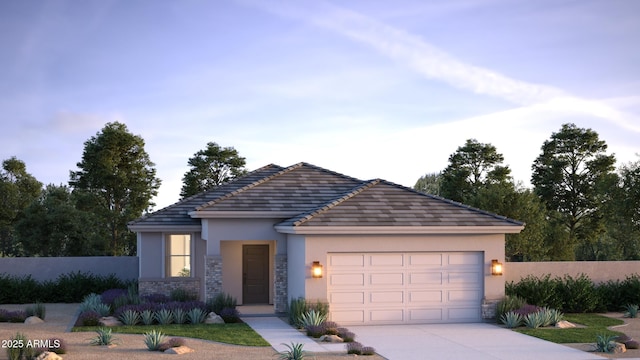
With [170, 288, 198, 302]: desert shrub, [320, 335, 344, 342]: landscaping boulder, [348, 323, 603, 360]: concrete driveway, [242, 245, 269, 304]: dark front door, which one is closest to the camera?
[348, 323, 603, 360]: concrete driveway

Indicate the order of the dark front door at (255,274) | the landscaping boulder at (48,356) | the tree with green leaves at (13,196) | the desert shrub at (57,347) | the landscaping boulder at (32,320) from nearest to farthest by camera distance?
the landscaping boulder at (48,356)
the desert shrub at (57,347)
the landscaping boulder at (32,320)
the dark front door at (255,274)
the tree with green leaves at (13,196)

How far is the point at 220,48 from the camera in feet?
87.0

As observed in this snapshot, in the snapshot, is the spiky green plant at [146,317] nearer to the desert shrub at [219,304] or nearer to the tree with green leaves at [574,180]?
the desert shrub at [219,304]

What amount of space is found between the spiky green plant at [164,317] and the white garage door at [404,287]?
4294 millimetres

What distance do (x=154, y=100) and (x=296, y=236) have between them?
11.8m

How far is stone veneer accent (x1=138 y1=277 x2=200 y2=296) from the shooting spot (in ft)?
75.6

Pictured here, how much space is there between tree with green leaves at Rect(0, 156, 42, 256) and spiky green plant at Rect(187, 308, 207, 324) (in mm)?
30159

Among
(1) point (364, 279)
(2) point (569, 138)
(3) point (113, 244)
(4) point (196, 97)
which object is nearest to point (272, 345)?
(1) point (364, 279)

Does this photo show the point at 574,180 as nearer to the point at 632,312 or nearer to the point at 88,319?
Answer: the point at 632,312

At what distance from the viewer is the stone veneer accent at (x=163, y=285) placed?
75.6 ft

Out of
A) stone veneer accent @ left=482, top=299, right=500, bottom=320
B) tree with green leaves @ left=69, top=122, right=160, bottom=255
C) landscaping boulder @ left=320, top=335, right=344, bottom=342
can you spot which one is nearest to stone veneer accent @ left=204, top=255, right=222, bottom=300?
landscaping boulder @ left=320, top=335, right=344, bottom=342

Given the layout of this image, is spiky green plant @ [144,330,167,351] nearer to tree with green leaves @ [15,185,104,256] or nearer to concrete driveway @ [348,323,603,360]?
concrete driveway @ [348,323,603,360]

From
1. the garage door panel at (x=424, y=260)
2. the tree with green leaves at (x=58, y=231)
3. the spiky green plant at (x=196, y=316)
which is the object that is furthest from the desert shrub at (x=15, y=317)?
the tree with green leaves at (x=58, y=231)

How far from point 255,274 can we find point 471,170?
24.4 meters
